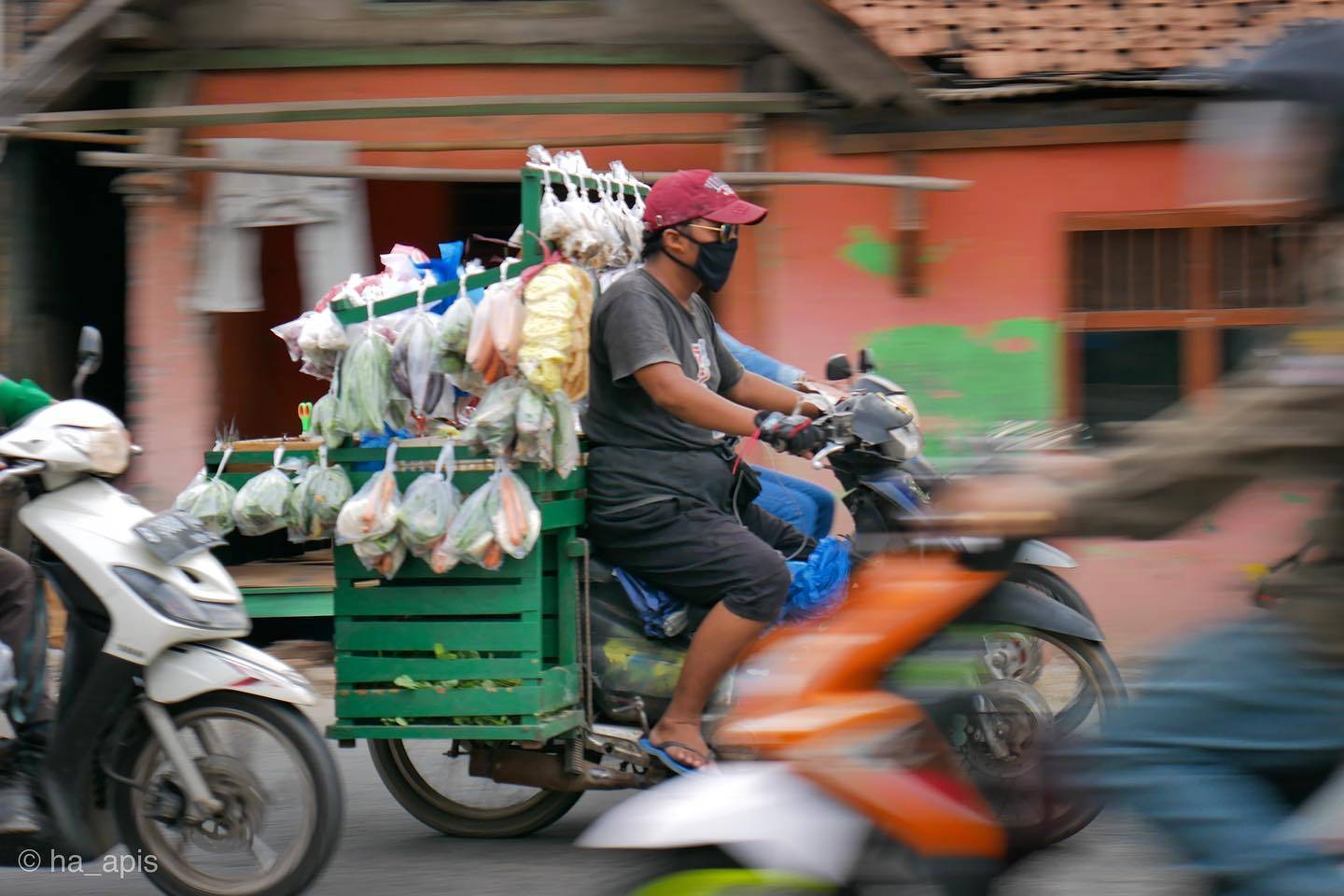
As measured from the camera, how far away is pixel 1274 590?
2387mm

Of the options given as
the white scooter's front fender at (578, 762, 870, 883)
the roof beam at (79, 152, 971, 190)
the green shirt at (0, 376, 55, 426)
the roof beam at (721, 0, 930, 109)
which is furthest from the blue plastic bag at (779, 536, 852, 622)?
the roof beam at (721, 0, 930, 109)

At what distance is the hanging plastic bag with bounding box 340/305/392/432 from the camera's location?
403 cm

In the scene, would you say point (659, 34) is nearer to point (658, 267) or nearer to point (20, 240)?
point (20, 240)

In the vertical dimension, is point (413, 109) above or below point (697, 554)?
above

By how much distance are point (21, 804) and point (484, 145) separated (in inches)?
193

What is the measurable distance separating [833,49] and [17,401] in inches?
189

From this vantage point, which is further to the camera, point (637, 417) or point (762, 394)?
point (762, 394)

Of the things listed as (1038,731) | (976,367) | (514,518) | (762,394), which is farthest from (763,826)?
(976,367)

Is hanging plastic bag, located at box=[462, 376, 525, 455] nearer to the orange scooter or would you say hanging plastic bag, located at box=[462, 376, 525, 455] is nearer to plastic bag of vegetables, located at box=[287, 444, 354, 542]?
plastic bag of vegetables, located at box=[287, 444, 354, 542]

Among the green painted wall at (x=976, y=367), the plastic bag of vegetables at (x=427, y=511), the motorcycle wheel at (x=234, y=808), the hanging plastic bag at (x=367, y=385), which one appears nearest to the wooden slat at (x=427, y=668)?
the plastic bag of vegetables at (x=427, y=511)

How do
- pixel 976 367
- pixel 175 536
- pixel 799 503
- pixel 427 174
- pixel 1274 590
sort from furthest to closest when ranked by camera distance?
1. pixel 976 367
2. pixel 427 174
3. pixel 799 503
4. pixel 175 536
5. pixel 1274 590

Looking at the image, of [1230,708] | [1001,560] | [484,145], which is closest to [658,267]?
[1001,560]

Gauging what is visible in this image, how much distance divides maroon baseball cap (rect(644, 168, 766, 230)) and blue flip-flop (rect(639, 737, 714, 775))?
1.40m

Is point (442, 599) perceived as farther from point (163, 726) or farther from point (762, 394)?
point (762, 394)
